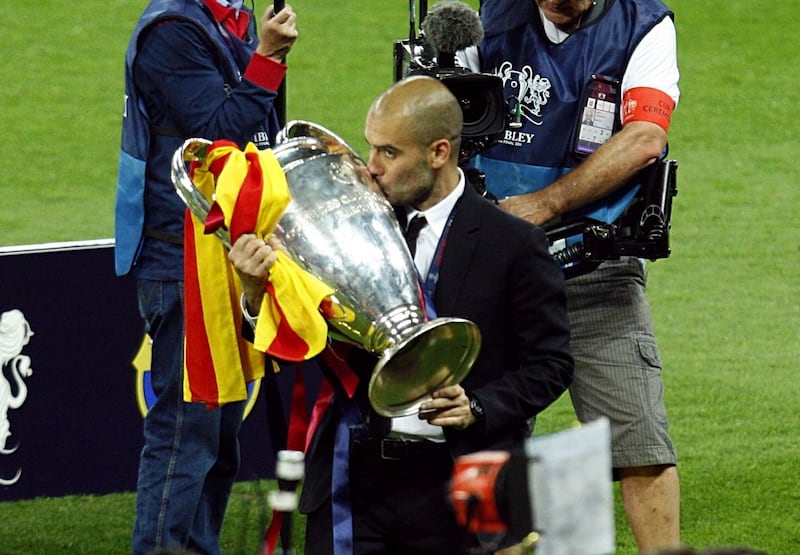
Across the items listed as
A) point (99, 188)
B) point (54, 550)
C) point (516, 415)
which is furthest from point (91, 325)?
point (99, 188)

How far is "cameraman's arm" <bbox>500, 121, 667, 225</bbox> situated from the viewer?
4.14 meters

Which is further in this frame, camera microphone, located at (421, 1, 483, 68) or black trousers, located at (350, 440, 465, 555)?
camera microphone, located at (421, 1, 483, 68)

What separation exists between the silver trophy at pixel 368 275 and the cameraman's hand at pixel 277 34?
0.95 m

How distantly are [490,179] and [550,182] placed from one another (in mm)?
166

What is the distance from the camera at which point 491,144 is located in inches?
159

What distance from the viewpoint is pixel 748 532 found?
5336 millimetres

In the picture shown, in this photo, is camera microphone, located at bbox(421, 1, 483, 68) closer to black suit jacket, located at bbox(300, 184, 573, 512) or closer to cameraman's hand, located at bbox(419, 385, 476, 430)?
black suit jacket, located at bbox(300, 184, 573, 512)

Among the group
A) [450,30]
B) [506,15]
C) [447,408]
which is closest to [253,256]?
[447,408]

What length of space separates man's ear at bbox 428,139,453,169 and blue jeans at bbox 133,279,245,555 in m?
1.21

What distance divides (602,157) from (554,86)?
0.25 meters

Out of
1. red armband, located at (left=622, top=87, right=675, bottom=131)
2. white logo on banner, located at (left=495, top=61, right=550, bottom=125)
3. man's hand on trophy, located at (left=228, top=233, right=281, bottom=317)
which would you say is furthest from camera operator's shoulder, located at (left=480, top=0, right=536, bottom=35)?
man's hand on trophy, located at (left=228, top=233, right=281, bottom=317)

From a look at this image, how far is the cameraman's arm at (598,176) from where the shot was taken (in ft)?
13.6

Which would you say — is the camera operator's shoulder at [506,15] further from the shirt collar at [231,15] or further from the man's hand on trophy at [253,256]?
the man's hand on trophy at [253,256]

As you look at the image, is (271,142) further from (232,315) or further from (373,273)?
(373,273)
